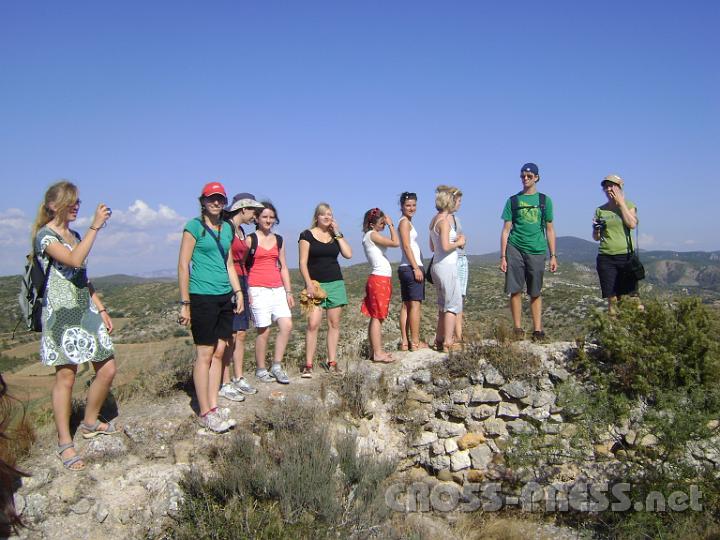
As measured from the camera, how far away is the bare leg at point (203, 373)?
4.85m

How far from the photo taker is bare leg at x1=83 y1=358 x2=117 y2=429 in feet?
14.9

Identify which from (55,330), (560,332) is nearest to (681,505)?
(560,332)

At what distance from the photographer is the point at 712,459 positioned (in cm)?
500

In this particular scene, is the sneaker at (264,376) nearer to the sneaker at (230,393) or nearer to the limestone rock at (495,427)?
the sneaker at (230,393)

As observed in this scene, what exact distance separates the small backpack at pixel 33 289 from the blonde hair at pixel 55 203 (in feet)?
0.65

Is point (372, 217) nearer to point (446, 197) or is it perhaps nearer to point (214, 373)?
point (446, 197)

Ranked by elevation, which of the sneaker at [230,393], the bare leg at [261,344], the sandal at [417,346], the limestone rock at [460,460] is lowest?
the limestone rock at [460,460]

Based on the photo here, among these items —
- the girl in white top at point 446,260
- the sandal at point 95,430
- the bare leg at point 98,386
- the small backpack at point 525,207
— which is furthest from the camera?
the small backpack at point 525,207

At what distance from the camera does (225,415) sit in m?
5.10

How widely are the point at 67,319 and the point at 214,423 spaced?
164 centimetres

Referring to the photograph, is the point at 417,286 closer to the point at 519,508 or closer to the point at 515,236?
the point at 515,236

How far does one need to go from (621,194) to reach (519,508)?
3.88 meters

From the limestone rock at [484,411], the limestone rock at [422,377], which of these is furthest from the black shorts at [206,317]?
the limestone rock at [484,411]

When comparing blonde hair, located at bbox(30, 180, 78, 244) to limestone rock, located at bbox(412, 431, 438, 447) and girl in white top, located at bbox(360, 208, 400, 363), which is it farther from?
limestone rock, located at bbox(412, 431, 438, 447)
